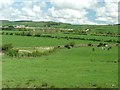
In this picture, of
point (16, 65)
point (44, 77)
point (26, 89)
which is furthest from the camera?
point (16, 65)

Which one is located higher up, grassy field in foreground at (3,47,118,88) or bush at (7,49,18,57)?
bush at (7,49,18,57)

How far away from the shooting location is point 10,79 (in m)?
39.0

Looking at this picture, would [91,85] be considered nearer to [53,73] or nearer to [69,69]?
[53,73]

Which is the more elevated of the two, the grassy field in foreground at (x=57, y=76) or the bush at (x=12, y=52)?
the bush at (x=12, y=52)

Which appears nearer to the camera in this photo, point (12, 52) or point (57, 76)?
point (57, 76)

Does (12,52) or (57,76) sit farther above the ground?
(12,52)

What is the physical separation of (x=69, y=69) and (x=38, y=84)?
1225cm

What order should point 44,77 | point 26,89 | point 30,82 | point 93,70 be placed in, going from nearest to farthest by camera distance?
1. point 26,89
2. point 30,82
3. point 44,77
4. point 93,70

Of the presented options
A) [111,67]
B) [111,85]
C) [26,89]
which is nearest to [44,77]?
[26,89]

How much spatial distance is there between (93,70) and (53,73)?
668 cm

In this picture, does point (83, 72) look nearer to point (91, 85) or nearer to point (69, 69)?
point (69, 69)

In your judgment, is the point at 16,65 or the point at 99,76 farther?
the point at 16,65

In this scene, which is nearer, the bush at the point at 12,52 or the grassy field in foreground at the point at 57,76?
the grassy field in foreground at the point at 57,76

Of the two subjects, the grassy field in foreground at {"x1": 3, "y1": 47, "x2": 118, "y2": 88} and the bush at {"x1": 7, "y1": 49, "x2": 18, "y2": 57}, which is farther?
the bush at {"x1": 7, "y1": 49, "x2": 18, "y2": 57}
